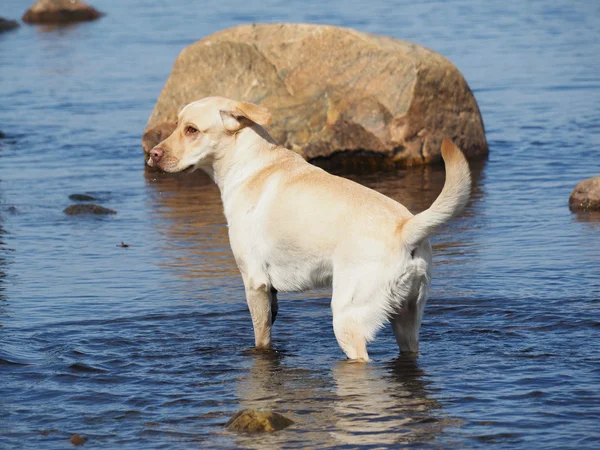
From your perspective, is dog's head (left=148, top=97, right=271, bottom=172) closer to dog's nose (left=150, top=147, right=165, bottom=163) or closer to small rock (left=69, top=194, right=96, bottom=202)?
dog's nose (left=150, top=147, right=165, bottom=163)

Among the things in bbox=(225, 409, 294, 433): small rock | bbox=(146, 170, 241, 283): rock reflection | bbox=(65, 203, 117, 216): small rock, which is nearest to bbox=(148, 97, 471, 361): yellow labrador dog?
bbox=(225, 409, 294, 433): small rock

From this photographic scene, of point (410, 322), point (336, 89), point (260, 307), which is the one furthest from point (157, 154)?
point (336, 89)

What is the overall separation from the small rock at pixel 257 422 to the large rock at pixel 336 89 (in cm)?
819

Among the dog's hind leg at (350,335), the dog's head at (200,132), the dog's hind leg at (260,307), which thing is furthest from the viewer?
the dog's head at (200,132)

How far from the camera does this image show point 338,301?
21.0 ft

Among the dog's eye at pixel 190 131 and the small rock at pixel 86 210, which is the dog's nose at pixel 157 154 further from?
the small rock at pixel 86 210

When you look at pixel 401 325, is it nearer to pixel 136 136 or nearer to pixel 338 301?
pixel 338 301

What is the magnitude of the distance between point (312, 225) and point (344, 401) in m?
1.04

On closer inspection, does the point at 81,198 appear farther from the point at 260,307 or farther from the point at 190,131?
the point at 260,307

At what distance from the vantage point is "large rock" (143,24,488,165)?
1388 centimetres

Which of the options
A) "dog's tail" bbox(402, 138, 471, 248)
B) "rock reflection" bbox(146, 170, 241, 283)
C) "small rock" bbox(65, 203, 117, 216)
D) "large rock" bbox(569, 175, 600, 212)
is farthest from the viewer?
"small rock" bbox(65, 203, 117, 216)

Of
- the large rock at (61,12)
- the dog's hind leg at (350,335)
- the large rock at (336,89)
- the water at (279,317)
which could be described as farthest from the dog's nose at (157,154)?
the large rock at (61,12)

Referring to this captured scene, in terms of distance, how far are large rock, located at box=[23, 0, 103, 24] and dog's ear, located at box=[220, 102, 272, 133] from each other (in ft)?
99.5

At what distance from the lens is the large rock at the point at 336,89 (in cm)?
1388
